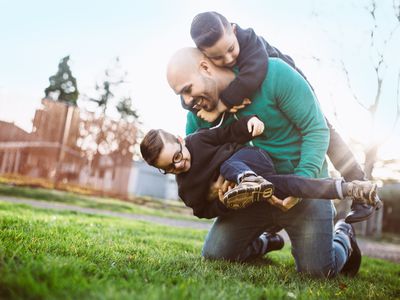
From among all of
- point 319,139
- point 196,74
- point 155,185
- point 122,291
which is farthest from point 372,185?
point 155,185

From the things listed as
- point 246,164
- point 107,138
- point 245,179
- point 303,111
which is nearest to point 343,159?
point 303,111

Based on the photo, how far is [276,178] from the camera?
2762 mm

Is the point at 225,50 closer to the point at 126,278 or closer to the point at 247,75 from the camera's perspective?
the point at 247,75

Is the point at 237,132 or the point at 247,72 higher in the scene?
the point at 247,72

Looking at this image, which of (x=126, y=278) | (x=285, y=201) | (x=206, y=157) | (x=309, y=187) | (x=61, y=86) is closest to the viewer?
(x=126, y=278)

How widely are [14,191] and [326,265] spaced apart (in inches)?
367

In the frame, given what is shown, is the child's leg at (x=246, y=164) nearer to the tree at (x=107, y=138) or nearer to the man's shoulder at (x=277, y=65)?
the man's shoulder at (x=277, y=65)

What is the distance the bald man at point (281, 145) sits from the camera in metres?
2.86

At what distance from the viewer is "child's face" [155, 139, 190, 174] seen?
9.18ft

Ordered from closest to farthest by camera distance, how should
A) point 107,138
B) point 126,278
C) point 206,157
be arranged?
point 126,278
point 206,157
point 107,138

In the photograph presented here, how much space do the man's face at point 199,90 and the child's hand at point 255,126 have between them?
31cm

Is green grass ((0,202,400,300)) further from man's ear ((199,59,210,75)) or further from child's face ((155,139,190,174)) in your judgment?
man's ear ((199,59,210,75))

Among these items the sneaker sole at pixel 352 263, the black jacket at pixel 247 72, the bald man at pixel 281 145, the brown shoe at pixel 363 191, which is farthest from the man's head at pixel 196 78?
the sneaker sole at pixel 352 263

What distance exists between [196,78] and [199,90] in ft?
0.29
